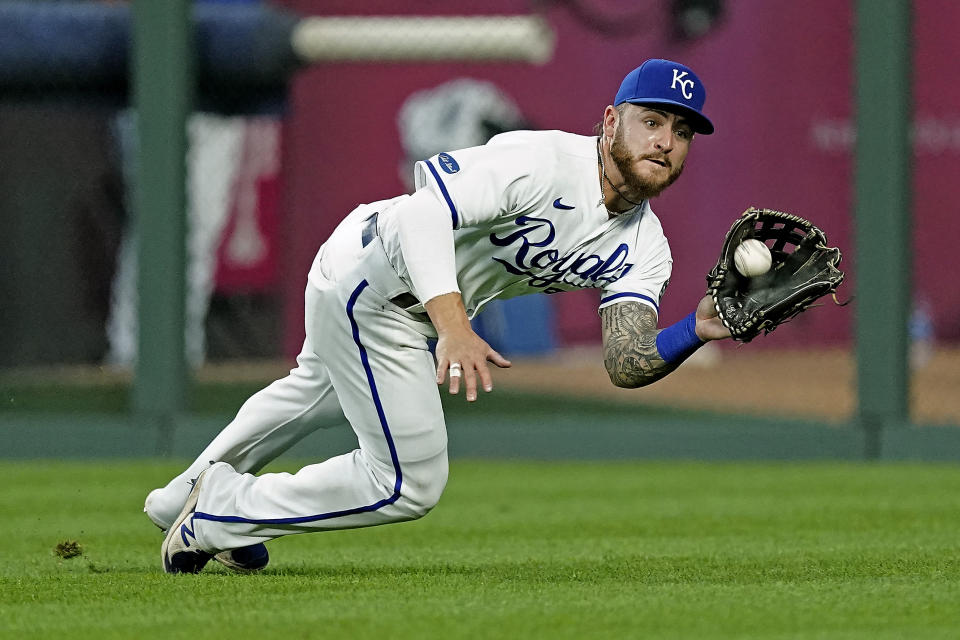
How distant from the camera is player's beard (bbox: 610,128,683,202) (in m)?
4.25

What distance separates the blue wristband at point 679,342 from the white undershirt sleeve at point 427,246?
578 millimetres

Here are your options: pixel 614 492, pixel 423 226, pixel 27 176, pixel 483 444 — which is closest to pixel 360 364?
pixel 423 226

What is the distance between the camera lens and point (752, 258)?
3975mm

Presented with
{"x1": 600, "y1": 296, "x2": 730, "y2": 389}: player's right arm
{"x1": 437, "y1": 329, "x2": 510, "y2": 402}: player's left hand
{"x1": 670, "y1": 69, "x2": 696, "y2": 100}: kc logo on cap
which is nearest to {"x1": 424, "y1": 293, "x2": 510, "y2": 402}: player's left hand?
{"x1": 437, "y1": 329, "x2": 510, "y2": 402}: player's left hand

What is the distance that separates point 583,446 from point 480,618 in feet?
15.6

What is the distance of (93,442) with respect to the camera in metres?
8.31

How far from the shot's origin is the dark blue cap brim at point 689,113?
13.7ft

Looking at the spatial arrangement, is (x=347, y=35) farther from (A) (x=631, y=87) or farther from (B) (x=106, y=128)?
(A) (x=631, y=87)

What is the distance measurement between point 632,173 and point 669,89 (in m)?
0.24

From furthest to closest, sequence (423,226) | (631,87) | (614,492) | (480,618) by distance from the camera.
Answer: (614,492)
(631,87)
(423,226)
(480,618)

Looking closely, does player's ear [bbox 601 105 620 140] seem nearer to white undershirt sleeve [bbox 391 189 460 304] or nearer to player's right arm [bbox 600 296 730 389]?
player's right arm [bbox 600 296 730 389]

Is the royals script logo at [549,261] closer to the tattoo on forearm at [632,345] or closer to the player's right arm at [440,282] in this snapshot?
the tattoo on forearm at [632,345]

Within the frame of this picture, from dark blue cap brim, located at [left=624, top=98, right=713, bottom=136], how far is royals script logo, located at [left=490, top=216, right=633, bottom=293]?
374 mm

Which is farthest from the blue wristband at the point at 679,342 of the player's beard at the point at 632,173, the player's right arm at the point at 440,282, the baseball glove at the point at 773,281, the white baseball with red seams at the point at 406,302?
the player's right arm at the point at 440,282
